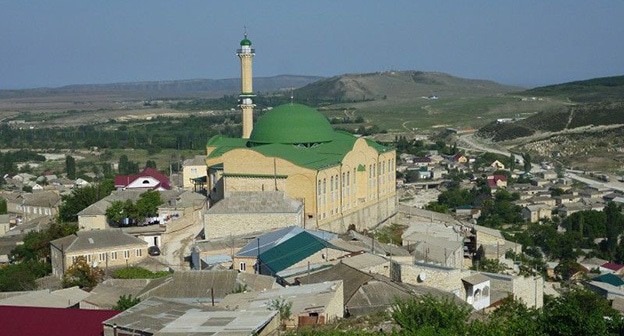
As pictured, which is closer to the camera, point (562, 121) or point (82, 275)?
point (82, 275)

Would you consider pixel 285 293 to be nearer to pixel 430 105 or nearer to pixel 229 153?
pixel 229 153

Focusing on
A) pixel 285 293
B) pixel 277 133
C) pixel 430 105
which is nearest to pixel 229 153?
pixel 277 133

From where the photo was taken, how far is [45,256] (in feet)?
104

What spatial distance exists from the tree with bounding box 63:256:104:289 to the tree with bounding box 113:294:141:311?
5489mm

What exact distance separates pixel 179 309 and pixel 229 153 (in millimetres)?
17211

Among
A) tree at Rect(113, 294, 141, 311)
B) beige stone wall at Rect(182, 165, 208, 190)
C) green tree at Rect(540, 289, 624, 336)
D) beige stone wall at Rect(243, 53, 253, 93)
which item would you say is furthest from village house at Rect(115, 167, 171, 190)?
green tree at Rect(540, 289, 624, 336)

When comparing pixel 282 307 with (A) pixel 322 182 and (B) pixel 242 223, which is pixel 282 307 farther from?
(A) pixel 322 182

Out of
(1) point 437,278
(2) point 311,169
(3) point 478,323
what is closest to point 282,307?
(3) point 478,323

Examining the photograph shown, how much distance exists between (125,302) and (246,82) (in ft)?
83.0

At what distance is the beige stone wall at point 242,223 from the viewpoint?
29922mm

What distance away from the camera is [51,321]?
641 inches

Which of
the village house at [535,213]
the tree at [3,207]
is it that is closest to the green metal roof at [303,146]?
the village house at [535,213]

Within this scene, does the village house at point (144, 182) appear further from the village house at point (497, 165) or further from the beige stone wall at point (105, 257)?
the village house at point (497, 165)

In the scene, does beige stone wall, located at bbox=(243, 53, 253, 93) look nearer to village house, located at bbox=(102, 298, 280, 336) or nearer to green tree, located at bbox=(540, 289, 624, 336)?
village house, located at bbox=(102, 298, 280, 336)
